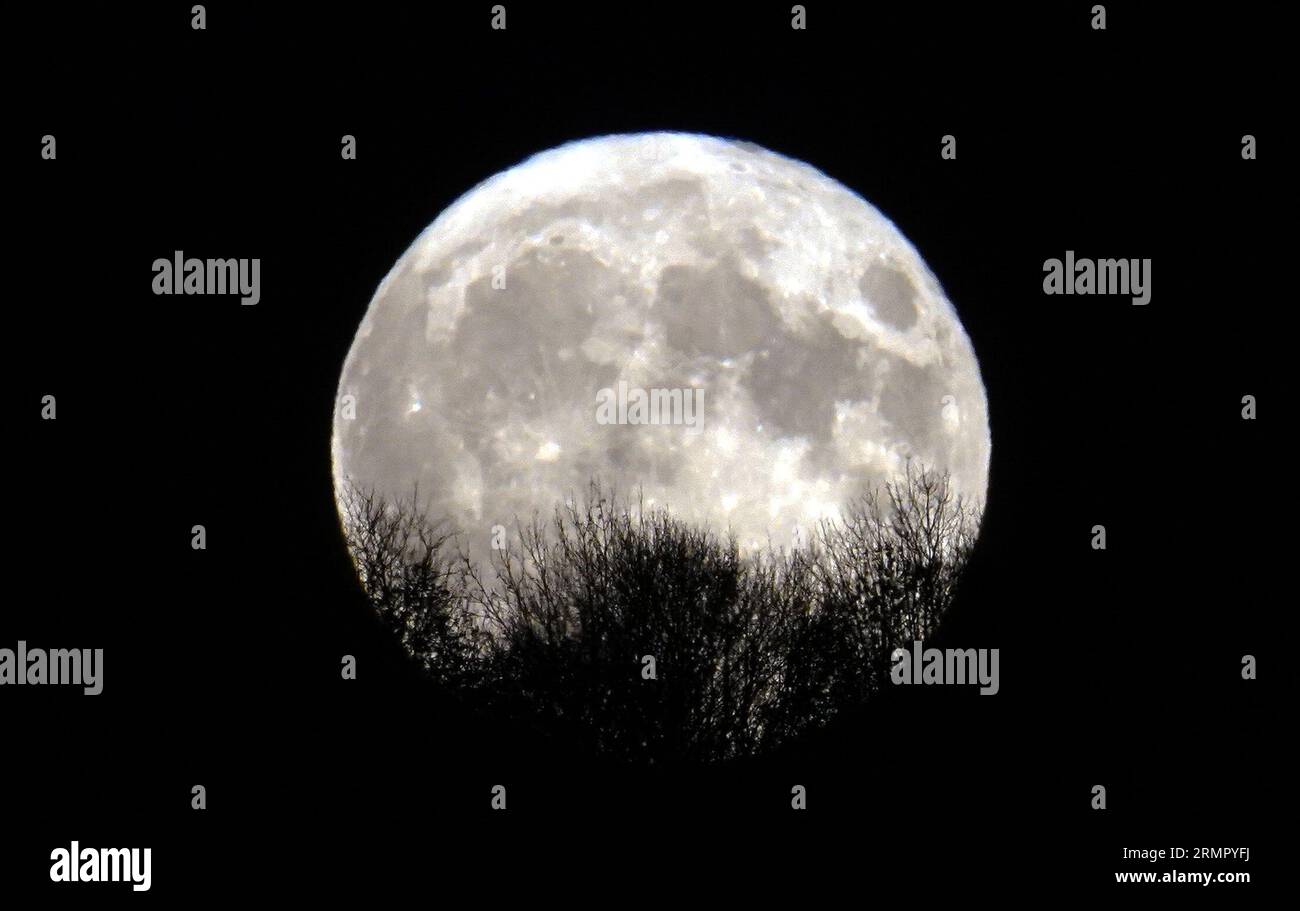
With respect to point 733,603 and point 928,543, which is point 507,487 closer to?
point 733,603

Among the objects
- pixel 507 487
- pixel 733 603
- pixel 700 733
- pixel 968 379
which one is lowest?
pixel 700 733

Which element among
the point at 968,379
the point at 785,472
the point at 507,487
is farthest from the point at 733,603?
the point at 968,379

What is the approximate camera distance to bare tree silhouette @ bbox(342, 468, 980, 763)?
79.0ft

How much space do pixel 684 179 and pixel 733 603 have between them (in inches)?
282

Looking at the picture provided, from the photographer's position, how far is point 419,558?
2470 centimetres

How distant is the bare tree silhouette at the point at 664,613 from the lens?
24094mm

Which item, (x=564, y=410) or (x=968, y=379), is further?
(x=968, y=379)

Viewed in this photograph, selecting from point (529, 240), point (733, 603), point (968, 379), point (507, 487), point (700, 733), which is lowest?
point (700, 733)

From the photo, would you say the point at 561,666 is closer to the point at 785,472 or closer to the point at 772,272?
the point at 785,472

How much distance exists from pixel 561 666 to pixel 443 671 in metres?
2.10

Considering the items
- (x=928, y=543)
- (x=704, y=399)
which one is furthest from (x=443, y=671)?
(x=928, y=543)

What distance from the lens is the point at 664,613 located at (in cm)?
2503

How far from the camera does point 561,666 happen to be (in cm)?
2481

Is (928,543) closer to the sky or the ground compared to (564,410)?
closer to the ground
